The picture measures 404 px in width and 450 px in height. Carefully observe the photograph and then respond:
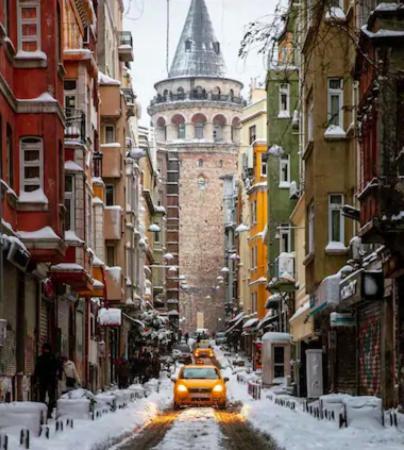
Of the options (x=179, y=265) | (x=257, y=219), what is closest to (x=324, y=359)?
(x=257, y=219)

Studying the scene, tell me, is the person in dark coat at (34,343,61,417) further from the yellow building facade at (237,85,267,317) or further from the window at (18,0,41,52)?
the yellow building facade at (237,85,267,317)

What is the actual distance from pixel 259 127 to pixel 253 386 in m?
55.3

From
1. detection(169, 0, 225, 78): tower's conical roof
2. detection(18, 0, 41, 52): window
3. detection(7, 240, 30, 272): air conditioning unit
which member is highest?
detection(169, 0, 225, 78): tower's conical roof

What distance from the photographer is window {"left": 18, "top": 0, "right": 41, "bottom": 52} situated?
2912cm

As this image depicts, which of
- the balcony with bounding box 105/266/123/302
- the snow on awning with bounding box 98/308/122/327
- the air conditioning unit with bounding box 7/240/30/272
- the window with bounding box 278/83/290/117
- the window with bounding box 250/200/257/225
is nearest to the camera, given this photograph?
the air conditioning unit with bounding box 7/240/30/272

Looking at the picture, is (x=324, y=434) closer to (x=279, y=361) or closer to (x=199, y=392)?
(x=199, y=392)

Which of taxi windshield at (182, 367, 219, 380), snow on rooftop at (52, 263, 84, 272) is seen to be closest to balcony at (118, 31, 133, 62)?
taxi windshield at (182, 367, 219, 380)

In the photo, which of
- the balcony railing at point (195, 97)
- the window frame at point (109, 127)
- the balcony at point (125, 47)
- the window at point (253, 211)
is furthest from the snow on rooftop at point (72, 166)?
the balcony railing at point (195, 97)

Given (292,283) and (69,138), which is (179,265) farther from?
(69,138)

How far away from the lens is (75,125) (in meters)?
38.6

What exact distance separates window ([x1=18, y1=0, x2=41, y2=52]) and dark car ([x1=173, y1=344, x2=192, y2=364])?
80683 millimetres

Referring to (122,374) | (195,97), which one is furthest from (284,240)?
(195,97)

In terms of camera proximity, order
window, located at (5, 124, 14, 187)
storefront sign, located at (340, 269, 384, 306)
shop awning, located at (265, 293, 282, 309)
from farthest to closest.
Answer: shop awning, located at (265, 293, 282, 309)
storefront sign, located at (340, 269, 384, 306)
window, located at (5, 124, 14, 187)

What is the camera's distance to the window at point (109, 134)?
56031 mm
